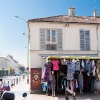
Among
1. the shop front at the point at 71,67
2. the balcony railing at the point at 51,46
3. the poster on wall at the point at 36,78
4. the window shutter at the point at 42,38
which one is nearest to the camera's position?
the shop front at the point at 71,67

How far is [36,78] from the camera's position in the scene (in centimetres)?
1533

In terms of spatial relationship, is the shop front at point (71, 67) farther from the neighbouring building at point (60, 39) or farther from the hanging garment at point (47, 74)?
the neighbouring building at point (60, 39)

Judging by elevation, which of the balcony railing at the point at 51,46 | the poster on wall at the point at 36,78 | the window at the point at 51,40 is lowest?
the poster on wall at the point at 36,78

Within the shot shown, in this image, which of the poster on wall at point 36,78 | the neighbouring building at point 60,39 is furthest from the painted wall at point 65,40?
the poster on wall at point 36,78

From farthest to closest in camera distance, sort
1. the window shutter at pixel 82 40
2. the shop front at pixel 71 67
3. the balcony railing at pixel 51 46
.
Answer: the window shutter at pixel 82 40
the balcony railing at pixel 51 46
the shop front at pixel 71 67

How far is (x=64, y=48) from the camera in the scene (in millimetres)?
16078

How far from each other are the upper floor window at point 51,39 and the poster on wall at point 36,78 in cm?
199

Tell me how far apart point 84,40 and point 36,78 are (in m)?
5.13

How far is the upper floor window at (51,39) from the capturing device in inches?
627

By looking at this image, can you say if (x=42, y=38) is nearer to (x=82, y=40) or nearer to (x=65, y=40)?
(x=65, y=40)

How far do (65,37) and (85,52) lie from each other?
208 cm

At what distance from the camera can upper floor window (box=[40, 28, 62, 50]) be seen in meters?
15.9

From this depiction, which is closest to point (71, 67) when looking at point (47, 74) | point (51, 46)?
point (47, 74)

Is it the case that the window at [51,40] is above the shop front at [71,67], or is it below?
above
